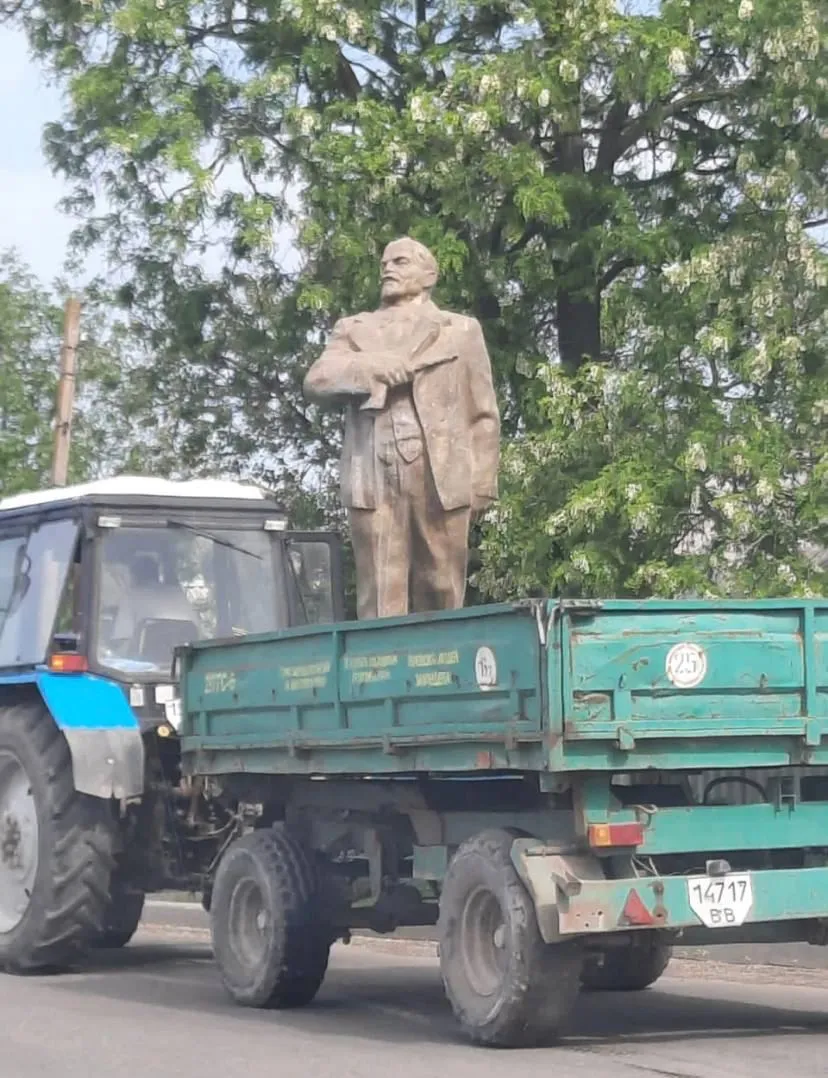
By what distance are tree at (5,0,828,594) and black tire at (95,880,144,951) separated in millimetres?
5918

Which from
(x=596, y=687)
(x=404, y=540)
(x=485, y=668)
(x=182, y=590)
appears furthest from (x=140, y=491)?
(x=596, y=687)

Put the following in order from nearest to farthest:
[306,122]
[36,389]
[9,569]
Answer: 1. [9,569]
2. [306,122]
3. [36,389]

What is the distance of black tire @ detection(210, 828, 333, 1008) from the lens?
10797mm

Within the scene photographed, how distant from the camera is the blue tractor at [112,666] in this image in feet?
41.3

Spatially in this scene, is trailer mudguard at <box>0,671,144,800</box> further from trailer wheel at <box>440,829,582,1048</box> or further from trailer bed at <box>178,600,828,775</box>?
trailer wheel at <box>440,829,582,1048</box>

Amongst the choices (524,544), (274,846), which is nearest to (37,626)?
(274,846)

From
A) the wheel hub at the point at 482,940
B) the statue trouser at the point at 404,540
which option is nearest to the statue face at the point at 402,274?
the statue trouser at the point at 404,540

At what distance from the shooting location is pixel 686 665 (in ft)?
29.2

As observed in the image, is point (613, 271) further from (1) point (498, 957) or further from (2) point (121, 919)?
(1) point (498, 957)

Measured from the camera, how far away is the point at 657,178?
69.3 feet

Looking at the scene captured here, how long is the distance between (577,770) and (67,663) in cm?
473

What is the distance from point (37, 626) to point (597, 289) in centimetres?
879

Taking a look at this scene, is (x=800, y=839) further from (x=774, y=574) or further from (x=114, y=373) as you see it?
(x=114, y=373)

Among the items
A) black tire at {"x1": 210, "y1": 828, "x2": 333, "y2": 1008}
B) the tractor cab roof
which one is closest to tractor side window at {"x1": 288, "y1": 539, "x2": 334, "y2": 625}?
the tractor cab roof
